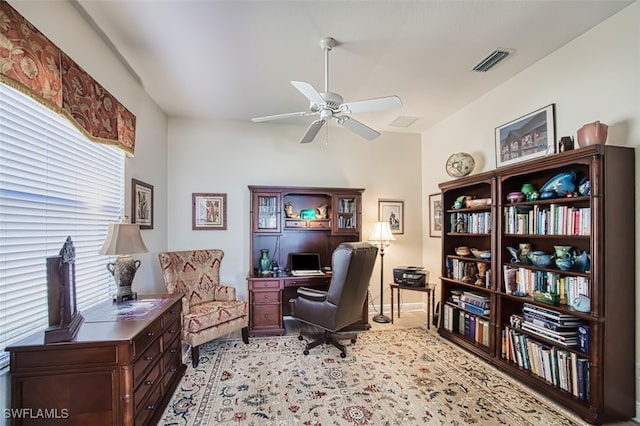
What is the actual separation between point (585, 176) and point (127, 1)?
11.9 ft

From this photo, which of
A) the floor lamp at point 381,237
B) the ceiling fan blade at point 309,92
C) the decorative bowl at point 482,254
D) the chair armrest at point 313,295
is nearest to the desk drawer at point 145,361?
the chair armrest at point 313,295

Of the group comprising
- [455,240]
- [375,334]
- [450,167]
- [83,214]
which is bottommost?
[375,334]

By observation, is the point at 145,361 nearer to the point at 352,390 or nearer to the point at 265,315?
the point at 352,390

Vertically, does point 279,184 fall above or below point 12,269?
above

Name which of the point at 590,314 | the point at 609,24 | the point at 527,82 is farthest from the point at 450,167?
the point at 590,314

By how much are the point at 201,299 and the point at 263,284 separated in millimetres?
737

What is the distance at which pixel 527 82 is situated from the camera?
113 inches

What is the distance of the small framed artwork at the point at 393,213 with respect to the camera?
4684mm

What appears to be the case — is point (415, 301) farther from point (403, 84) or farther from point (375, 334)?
point (403, 84)

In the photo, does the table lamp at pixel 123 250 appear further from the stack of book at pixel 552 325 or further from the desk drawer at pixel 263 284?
the stack of book at pixel 552 325

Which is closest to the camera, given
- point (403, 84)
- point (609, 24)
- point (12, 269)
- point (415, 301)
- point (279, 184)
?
point (12, 269)

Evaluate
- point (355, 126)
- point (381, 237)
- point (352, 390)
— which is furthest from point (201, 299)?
point (355, 126)

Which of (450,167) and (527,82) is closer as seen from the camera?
(527,82)

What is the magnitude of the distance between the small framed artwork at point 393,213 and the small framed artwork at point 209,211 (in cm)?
242
